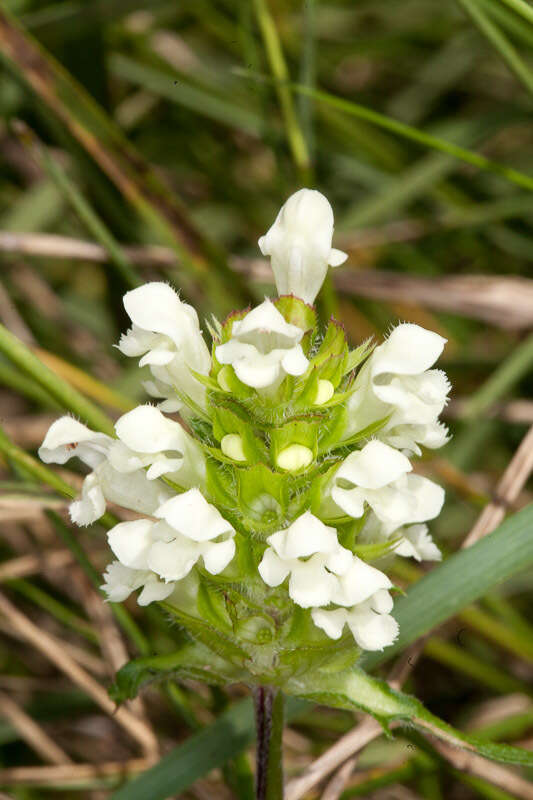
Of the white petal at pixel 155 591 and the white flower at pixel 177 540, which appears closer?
the white flower at pixel 177 540

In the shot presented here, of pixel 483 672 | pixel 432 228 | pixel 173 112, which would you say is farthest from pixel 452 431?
pixel 173 112

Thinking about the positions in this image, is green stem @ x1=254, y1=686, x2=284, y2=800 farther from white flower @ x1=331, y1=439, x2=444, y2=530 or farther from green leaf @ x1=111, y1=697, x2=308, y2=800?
white flower @ x1=331, y1=439, x2=444, y2=530

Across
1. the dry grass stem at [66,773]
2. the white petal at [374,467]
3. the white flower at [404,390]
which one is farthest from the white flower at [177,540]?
the dry grass stem at [66,773]

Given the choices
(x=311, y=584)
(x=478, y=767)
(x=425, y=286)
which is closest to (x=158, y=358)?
(x=311, y=584)

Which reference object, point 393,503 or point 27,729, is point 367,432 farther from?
point 27,729

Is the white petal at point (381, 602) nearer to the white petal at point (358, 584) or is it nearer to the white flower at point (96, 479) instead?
the white petal at point (358, 584)

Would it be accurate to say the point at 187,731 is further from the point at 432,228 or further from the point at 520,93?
the point at 520,93
